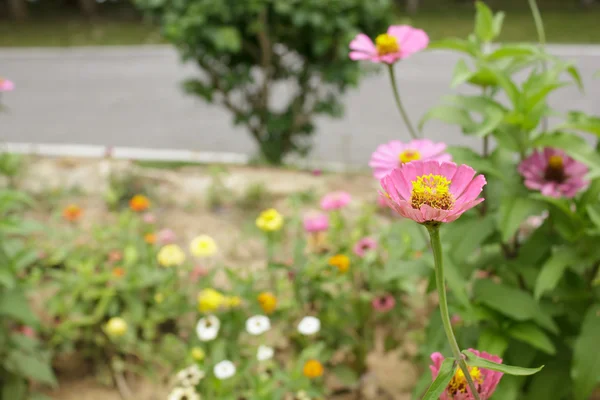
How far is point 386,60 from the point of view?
1080mm

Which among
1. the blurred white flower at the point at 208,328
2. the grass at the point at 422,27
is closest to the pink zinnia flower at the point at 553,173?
the blurred white flower at the point at 208,328

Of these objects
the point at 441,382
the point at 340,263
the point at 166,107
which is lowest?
the point at 166,107

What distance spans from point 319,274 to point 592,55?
6.53 meters

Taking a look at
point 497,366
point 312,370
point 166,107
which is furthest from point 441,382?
point 166,107

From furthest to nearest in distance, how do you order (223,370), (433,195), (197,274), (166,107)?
(166,107) → (197,274) → (223,370) → (433,195)

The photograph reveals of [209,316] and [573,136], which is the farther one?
[209,316]

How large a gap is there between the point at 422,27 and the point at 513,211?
927 cm

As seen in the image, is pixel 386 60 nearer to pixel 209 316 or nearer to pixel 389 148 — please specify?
pixel 389 148

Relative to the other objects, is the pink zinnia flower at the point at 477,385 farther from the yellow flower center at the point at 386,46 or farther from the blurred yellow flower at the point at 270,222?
the blurred yellow flower at the point at 270,222

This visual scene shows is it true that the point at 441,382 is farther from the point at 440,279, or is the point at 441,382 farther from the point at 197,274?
the point at 197,274

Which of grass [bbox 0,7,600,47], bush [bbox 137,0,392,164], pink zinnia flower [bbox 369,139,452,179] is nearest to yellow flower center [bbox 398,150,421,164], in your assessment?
pink zinnia flower [bbox 369,139,452,179]

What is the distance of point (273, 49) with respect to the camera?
3.78m

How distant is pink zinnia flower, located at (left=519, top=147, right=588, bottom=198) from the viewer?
1145 mm

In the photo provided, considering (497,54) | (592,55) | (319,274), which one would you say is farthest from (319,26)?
(592,55)
